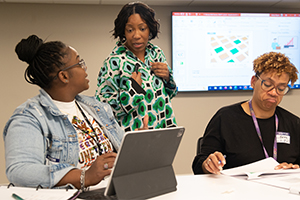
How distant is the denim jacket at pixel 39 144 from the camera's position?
1.15 meters

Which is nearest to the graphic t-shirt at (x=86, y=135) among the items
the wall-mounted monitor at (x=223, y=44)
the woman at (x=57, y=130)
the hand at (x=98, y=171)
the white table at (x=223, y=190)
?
the woman at (x=57, y=130)

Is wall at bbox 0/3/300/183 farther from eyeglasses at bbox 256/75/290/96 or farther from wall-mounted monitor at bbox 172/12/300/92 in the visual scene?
eyeglasses at bbox 256/75/290/96

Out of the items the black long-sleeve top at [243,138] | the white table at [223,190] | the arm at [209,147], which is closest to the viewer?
the white table at [223,190]

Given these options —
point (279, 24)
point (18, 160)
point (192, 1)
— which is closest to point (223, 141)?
point (18, 160)

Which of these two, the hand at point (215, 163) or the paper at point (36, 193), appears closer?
the paper at point (36, 193)

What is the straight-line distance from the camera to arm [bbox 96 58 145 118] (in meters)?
1.95

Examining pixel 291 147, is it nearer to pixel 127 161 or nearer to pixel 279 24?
pixel 127 161

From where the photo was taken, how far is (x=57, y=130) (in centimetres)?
136

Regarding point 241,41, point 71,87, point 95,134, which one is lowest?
point 95,134

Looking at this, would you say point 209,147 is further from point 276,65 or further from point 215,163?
point 276,65

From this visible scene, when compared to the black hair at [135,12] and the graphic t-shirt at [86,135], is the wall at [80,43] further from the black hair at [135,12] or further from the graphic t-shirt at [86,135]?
the graphic t-shirt at [86,135]

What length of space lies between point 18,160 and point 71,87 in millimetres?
478

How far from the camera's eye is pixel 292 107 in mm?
4738

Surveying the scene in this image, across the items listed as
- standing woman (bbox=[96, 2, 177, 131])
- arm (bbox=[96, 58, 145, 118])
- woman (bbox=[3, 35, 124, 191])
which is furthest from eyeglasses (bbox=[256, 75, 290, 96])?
woman (bbox=[3, 35, 124, 191])
